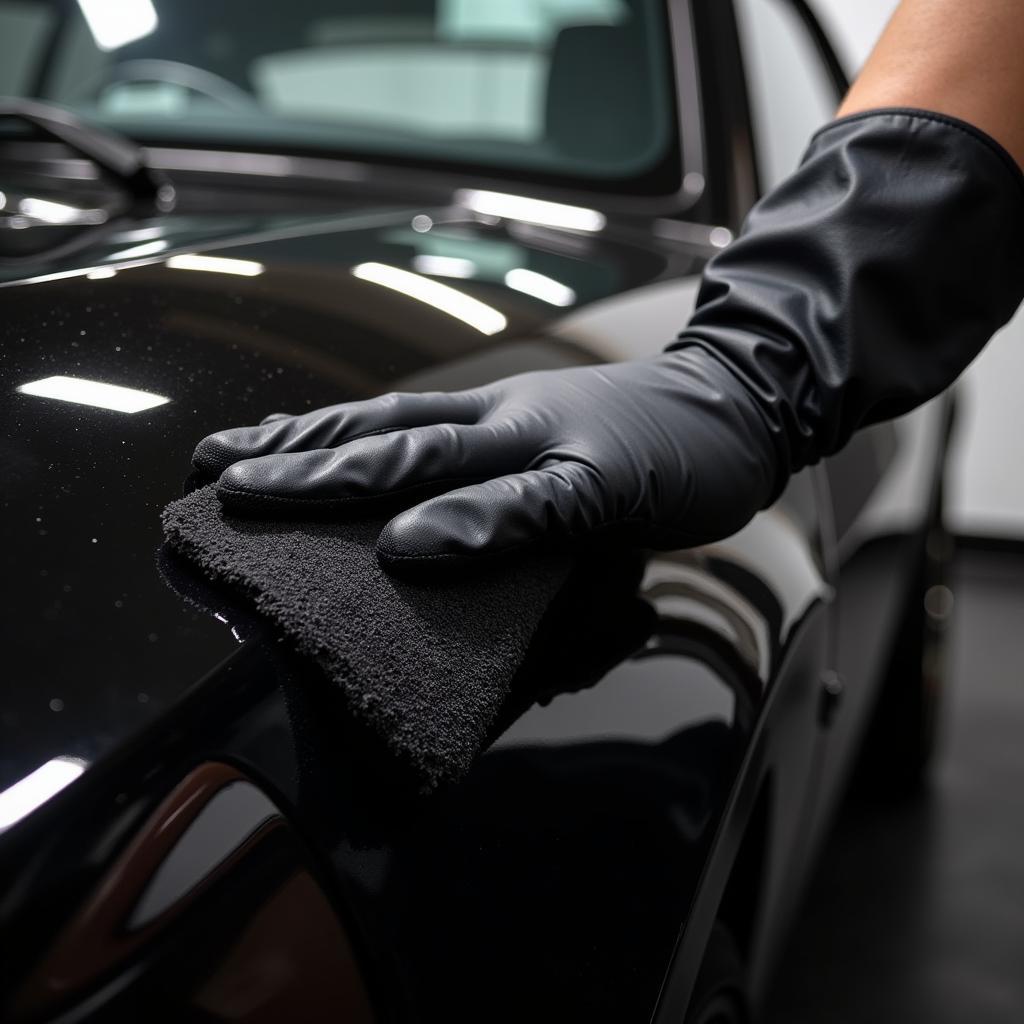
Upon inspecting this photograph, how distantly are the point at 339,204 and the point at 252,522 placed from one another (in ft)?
2.81

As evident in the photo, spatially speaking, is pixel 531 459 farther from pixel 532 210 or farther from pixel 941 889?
pixel 941 889

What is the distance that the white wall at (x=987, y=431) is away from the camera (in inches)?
155

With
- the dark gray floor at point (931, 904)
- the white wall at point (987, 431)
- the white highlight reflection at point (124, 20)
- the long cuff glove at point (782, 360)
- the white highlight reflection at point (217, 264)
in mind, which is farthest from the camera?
the white wall at point (987, 431)

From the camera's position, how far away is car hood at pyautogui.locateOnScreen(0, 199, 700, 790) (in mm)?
475

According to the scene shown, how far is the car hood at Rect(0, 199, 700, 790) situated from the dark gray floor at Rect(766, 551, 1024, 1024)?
3.61ft

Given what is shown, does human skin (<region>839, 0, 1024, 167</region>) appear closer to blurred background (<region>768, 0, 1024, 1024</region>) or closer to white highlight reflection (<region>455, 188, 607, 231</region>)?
white highlight reflection (<region>455, 188, 607, 231</region>)

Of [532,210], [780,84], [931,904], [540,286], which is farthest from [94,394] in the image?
[931,904]

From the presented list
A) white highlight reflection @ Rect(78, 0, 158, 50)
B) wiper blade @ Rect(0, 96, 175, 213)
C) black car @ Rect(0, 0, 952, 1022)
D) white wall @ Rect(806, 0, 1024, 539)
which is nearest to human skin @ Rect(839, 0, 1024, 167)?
black car @ Rect(0, 0, 952, 1022)

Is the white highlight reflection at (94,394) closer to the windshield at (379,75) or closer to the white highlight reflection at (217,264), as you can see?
the white highlight reflection at (217,264)

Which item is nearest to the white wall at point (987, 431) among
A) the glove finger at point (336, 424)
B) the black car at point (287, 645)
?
the black car at point (287, 645)

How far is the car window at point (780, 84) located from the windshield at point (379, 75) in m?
0.14

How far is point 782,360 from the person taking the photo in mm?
925

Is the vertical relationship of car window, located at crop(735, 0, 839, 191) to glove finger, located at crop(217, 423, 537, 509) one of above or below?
below

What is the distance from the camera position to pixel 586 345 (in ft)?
3.15
